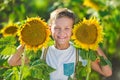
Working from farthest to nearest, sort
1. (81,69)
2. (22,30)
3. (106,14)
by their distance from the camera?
(106,14), (81,69), (22,30)

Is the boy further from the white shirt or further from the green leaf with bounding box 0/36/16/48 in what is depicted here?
the green leaf with bounding box 0/36/16/48

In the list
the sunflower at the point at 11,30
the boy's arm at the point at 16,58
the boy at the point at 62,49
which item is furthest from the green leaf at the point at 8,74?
the sunflower at the point at 11,30

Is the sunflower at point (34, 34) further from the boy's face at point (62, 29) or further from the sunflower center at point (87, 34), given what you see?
the boy's face at point (62, 29)

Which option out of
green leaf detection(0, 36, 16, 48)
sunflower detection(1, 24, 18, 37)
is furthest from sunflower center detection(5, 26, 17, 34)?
green leaf detection(0, 36, 16, 48)

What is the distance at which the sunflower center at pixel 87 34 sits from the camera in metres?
2.42

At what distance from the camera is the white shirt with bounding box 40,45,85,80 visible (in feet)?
9.05

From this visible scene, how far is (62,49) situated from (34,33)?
0.48 m

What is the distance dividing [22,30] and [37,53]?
0.31m

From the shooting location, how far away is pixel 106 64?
2605mm

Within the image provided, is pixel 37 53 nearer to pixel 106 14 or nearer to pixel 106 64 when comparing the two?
pixel 106 64

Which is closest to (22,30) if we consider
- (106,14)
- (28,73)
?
(28,73)

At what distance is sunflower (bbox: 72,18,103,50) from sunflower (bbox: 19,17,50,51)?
0.16 metres

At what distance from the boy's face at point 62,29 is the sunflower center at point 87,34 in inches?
9.1

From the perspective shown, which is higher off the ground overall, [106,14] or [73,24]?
[106,14]
